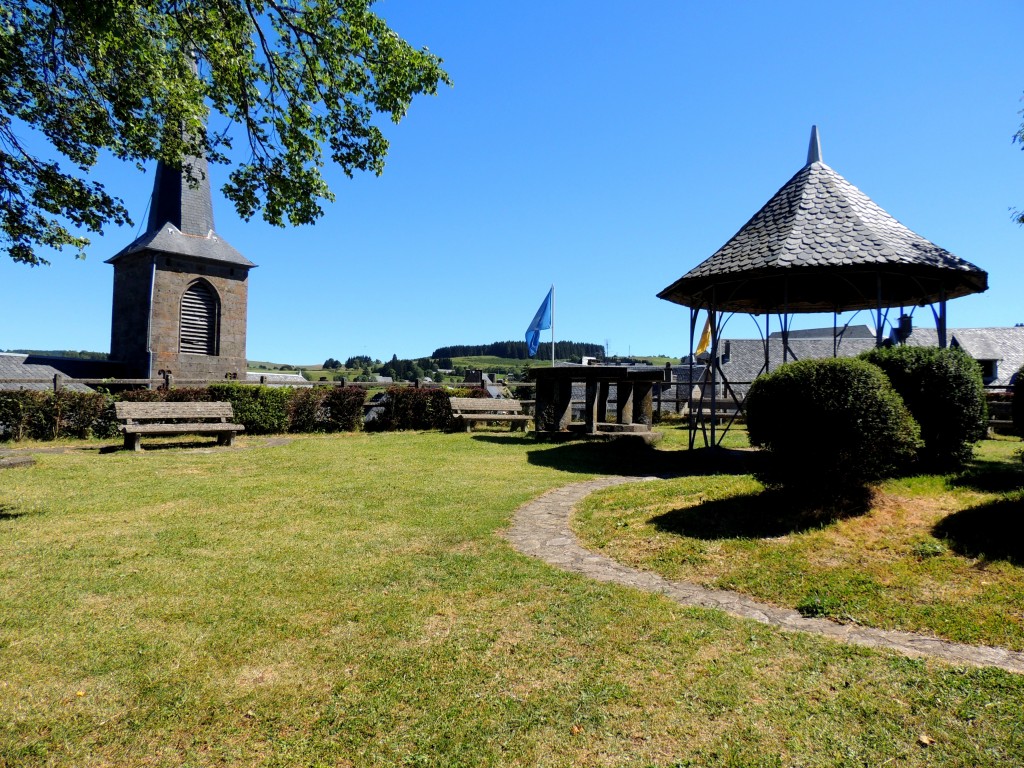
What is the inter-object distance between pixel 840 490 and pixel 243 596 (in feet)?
19.6

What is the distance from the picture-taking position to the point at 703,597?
15.4 ft

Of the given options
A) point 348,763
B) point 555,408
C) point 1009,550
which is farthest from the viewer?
point 555,408

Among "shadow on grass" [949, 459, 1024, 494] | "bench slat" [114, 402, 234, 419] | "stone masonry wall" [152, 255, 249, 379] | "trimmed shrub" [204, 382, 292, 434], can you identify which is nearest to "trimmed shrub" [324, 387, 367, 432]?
"trimmed shrub" [204, 382, 292, 434]

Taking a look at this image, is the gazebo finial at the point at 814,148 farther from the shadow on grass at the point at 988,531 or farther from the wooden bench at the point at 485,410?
the wooden bench at the point at 485,410

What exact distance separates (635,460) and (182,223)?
34474 mm

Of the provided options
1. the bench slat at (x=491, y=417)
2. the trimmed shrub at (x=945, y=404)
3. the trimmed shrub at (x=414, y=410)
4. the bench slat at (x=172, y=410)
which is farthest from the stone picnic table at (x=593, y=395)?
the bench slat at (x=172, y=410)

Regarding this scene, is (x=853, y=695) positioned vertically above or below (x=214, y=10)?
below

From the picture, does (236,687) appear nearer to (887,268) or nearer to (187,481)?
(187,481)

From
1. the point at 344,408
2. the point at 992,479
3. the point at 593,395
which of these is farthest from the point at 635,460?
the point at 344,408

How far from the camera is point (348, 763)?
2.69 meters

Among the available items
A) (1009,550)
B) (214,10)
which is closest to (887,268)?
(1009,550)

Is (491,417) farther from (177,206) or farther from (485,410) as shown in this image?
(177,206)

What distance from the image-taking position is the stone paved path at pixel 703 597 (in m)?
3.67

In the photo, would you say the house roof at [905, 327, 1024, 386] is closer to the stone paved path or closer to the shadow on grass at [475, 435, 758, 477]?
the shadow on grass at [475, 435, 758, 477]
